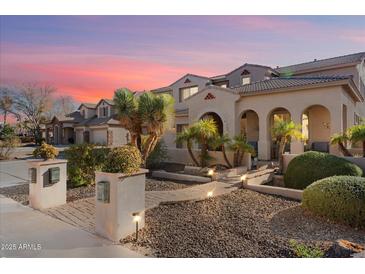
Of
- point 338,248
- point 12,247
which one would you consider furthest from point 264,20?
point 12,247

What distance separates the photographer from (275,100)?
1553 cm

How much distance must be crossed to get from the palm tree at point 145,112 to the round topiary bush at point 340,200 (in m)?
7.48

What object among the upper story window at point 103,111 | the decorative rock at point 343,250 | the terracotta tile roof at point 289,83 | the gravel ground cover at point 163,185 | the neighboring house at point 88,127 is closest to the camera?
the decorative rock at point 343,250

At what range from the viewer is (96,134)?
35.3 metres

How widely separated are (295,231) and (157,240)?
2984mm

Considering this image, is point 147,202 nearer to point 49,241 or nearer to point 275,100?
point 49,241

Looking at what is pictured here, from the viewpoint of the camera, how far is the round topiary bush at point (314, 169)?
9.09 m

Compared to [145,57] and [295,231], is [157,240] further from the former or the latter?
[145,57]

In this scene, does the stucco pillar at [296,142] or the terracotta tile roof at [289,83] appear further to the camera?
the stucco pillar at [296,142]

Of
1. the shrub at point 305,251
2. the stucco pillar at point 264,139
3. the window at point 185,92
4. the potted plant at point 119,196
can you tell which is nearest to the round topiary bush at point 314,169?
the shrub at point 305,251

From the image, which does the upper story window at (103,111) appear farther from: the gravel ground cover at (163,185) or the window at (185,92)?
the gravel ground cover at (163,185)

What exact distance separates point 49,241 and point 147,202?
2950 mm

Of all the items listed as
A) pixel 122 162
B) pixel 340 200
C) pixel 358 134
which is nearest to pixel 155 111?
pixel 122 162

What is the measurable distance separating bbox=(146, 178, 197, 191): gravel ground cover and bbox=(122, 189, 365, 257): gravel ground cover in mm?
2387
